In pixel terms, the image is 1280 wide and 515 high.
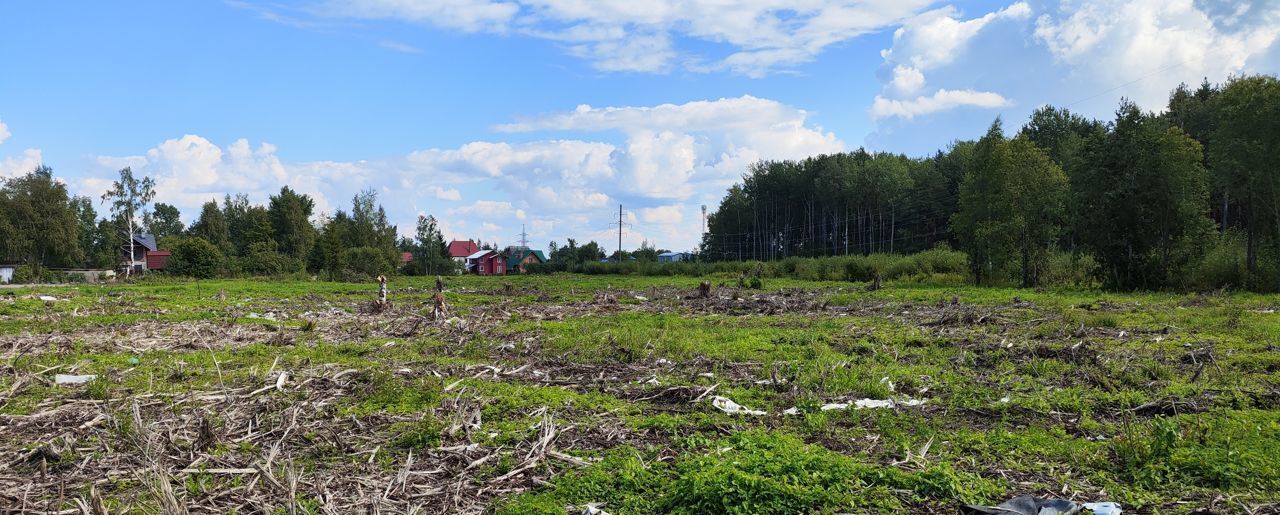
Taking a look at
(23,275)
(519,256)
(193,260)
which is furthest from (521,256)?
(23,275)

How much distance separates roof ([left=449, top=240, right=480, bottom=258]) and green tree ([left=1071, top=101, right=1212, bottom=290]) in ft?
329

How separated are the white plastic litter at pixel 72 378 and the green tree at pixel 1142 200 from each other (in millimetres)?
35062

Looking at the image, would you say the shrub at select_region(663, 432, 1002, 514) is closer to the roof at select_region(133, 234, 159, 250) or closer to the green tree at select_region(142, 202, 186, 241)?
the roof at select_region(133, 234, 159, 250)

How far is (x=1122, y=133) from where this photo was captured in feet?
98.9

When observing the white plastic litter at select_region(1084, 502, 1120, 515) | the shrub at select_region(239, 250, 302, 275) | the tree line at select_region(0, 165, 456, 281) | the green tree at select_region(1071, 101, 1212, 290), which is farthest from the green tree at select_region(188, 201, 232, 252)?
the white plastic litter at select_region(1084, 502, 1120, 515)

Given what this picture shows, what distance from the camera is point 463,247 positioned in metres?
121

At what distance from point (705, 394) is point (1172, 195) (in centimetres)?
2955

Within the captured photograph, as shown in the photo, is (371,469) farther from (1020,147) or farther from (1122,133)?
(1020,147)

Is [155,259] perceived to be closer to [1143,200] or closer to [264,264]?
[264,264]

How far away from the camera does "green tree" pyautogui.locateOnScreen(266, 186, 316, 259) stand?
253 feet

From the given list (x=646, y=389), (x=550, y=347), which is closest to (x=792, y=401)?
(x=646, y=389)

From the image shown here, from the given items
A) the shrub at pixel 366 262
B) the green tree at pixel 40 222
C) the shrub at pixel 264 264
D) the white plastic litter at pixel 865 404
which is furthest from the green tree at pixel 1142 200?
the green tree at pixel 40 222

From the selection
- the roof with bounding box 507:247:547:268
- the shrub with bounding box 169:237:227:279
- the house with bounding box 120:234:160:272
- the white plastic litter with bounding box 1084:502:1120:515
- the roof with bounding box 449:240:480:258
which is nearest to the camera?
the white plastic litter with bounding box 1084:502:1120:515

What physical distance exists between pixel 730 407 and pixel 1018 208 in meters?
34.3
